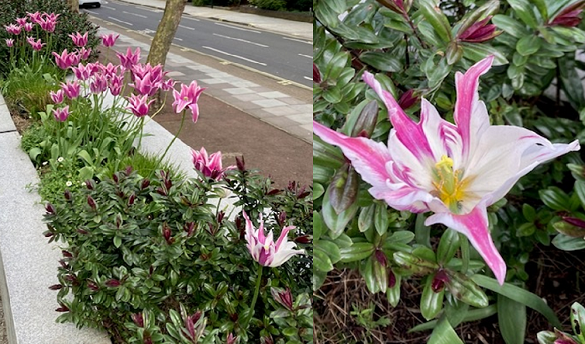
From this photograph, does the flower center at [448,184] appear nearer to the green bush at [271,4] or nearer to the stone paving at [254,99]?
the stone paving at [254,99]

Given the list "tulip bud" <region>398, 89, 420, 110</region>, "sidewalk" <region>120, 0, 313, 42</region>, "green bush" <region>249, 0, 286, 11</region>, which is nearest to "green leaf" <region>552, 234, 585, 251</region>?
"tulip bud" <region>398, 89, 420, 110</region>

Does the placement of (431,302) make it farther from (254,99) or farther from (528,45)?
(254,99)

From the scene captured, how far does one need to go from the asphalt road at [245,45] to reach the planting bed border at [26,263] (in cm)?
753

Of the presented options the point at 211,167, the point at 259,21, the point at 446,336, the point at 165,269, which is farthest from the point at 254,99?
the point at 259,21

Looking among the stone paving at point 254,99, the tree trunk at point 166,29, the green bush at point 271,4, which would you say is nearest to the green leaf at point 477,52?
the stone paving at point 254,99

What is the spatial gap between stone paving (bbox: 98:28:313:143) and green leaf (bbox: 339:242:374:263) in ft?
17.7

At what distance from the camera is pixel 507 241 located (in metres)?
1.69

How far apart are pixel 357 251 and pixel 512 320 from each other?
557 mm

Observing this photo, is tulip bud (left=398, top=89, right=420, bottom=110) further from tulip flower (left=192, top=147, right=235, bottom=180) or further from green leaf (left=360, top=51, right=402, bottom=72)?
tulip flower (left=192, top=147, right=235, bottom=180)

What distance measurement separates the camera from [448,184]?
74 centimetres

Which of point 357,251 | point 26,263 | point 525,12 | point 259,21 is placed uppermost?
point 525,12

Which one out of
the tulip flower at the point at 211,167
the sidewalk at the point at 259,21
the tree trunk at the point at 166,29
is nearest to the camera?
the tulip flower at the point at 211,167

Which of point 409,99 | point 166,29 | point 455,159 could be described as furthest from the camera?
point 166,29

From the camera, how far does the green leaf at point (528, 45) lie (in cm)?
130
